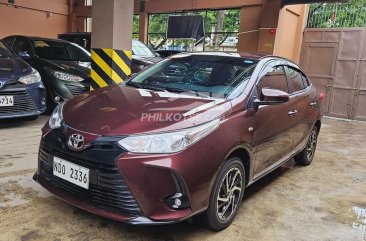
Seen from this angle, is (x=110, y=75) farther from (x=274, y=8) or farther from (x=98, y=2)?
(x=274, y=8)

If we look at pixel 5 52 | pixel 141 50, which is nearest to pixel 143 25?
pixel 141 50

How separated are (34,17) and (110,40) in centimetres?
937

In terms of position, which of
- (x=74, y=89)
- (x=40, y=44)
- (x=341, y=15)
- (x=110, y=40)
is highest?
(x=341, y=15)

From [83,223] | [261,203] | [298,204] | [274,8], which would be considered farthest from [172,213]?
[274,8]

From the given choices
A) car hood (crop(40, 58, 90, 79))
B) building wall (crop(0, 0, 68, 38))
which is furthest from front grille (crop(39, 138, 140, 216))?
building wall (crop(0, 0, 68, 38))

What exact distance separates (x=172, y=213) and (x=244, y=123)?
954 millimetres

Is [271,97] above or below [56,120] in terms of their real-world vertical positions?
above

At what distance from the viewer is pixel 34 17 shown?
13.1m

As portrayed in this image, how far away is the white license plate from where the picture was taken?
4.68m

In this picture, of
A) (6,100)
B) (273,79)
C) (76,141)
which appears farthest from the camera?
(6,100)

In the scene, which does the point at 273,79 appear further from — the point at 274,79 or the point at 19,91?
the point at 19,91

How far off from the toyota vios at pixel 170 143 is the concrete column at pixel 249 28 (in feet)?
22.1

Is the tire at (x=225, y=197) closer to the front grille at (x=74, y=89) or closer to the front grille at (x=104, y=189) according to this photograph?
the front grille at (x=104, y=189)

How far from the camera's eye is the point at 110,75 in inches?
212
